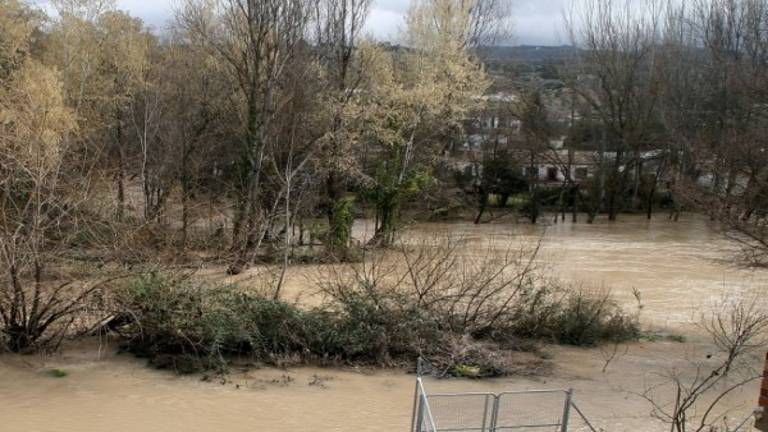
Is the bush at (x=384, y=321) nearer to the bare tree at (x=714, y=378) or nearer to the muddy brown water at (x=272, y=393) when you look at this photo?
the muddy brown water at (x=272, y=393)

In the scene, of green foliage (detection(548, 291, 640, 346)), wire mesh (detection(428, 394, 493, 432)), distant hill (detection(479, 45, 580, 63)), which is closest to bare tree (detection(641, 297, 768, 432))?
green foliage (detection(548, 291, 640, 346))

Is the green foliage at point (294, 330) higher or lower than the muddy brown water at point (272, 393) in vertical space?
higher

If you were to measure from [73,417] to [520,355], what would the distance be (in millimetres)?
9013

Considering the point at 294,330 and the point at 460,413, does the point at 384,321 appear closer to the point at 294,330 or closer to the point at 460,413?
the point at 294,330

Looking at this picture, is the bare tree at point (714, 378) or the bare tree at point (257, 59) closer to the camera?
the bare tree at point (714, 378)

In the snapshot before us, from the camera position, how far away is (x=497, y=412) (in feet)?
26.6

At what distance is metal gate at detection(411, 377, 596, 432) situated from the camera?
26.8ft

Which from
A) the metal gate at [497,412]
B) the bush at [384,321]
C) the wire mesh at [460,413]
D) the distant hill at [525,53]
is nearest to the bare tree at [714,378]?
the bush at [384,321]

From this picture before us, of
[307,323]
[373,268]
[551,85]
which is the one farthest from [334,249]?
[551,85]

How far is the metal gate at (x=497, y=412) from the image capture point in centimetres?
817

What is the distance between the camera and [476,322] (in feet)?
54.6

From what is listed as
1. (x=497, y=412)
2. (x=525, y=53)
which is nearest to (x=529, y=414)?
(x=497, y=412)

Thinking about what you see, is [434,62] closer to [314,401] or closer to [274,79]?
[274,79]

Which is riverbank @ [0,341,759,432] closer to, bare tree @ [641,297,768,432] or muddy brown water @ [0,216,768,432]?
muddy brown water @ [0,216,768,432]
